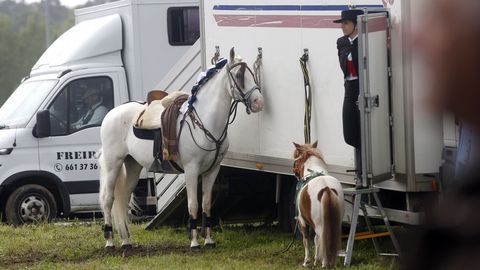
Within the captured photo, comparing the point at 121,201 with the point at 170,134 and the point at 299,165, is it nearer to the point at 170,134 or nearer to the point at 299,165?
the point at 170,134

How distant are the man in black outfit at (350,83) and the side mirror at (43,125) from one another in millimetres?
6658

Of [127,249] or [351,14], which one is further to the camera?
[127,249]

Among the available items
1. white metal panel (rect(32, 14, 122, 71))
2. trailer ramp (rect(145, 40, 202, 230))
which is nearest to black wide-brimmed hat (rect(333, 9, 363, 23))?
trailer ramp (rect(145, 40, 202, 230))

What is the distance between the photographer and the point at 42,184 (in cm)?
1432

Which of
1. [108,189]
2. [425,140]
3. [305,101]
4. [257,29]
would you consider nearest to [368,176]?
[425,140]

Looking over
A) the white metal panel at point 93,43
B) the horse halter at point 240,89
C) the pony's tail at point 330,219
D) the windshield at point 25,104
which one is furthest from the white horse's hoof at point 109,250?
the white metal panel at point 93,43

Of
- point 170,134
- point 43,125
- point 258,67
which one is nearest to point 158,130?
point 170,134

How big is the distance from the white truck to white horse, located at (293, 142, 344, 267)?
5772 mm

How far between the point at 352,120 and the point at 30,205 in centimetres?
716

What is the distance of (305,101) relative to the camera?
923 centimetres

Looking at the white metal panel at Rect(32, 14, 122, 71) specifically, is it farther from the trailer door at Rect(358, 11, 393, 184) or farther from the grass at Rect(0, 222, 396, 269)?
the trailer door at Rect(358, 11, 393, 184)

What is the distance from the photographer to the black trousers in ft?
26.7

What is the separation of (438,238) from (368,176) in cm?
648

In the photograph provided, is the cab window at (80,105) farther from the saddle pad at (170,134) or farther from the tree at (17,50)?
the tree at (17,50)
